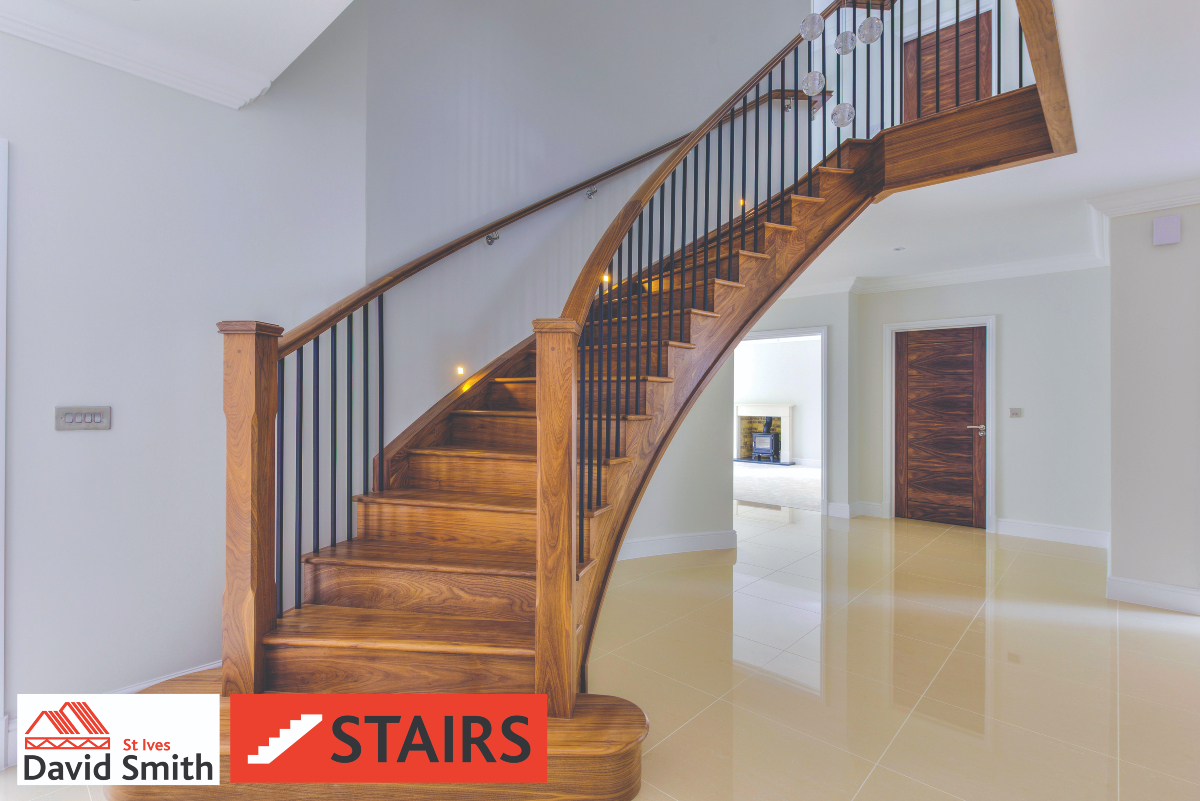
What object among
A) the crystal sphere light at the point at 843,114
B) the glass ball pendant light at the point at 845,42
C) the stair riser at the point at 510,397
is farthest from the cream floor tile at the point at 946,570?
the glass ball pendant light at the point at 845,42

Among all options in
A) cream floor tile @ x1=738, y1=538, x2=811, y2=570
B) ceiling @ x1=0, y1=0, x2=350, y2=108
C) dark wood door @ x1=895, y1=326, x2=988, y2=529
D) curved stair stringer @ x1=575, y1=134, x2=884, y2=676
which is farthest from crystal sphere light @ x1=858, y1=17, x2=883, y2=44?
dark wood door @ x1=895, y1=326, x2=988, y2=529

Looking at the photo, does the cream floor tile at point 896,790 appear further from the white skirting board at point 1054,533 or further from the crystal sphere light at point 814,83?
the white skirting board at point 1054,533

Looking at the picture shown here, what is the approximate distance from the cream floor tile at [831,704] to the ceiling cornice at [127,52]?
10.1 feet

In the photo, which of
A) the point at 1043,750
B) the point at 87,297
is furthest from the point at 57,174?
the point at 1043,750

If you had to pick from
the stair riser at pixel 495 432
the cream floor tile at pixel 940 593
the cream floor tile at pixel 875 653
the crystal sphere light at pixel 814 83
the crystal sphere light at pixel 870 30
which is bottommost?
the cream floor tile at pixel 940 593

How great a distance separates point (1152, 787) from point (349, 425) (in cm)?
304

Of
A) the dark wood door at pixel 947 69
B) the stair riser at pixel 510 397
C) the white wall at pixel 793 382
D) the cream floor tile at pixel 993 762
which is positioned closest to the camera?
the cream floor tile at pixel 993 762

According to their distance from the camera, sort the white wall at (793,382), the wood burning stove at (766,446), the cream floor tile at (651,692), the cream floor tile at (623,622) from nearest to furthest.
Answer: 1. the cream floor tile at (651,692)
2. the cream floor tile at (623,622)
3. the white wall at (793,382)
4. the wood burning stove at (766,446)

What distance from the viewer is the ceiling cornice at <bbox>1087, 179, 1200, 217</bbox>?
3.16 m

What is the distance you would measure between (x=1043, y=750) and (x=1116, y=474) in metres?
2.29

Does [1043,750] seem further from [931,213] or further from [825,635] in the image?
[931,213]

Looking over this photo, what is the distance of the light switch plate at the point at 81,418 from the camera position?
2002 mm

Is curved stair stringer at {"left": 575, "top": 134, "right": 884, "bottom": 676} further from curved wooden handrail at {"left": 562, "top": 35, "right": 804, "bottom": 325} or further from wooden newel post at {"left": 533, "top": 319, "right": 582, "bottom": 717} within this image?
curved wooden handrail at {"left": 562, "top": 35, "right": 804, "bottom": 325}

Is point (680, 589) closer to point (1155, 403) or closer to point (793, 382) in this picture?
point (1155, 403)
